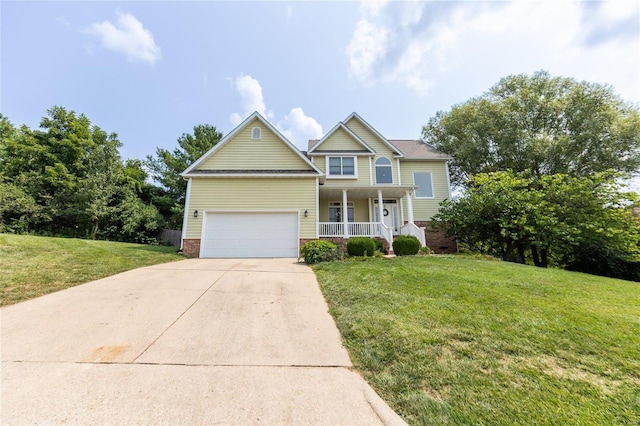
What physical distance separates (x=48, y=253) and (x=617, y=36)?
19867 millimetres

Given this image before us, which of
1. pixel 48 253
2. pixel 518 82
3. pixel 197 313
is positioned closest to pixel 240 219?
pixel 48 253

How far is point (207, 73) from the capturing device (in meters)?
11.6

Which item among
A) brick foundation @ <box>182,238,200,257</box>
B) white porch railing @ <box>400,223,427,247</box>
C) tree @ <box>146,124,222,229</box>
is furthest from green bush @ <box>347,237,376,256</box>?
tree @ <box>146,124,222,229</box>

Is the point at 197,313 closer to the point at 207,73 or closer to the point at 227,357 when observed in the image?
the point at 227,357

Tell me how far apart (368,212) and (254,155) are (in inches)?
285

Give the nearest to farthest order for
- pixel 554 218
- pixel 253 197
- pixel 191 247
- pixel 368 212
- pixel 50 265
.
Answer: pixel 50 265, pixel 554 218, pixel 191 247, pixel 253 197, pixel 368 212

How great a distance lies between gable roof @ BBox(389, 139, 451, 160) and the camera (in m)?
16.3

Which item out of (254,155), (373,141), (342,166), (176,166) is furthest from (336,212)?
(176,166)

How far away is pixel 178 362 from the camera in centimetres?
277

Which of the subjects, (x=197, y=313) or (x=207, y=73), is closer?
(x=197, y=313)

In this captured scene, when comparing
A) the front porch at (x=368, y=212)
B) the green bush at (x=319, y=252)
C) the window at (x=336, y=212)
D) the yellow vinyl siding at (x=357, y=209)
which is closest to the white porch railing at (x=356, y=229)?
the front porch at (x=368, y=212)

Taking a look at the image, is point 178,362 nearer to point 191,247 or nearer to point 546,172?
point 191,247

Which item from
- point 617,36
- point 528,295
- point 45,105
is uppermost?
point 45,105

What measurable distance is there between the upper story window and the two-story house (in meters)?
0.09
